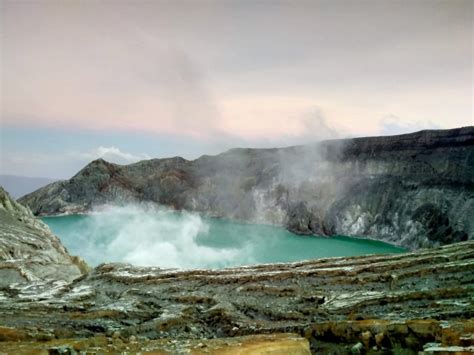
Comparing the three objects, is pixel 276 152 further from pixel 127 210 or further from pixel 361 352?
pixel 361 352

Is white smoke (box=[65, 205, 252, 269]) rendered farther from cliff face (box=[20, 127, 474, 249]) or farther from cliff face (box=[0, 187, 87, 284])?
cliff face (box=[0, 187, 87, 284])

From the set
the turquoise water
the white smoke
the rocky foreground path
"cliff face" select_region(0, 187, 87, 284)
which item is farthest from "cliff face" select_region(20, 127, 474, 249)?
"cliff face" select_region(0, 187, 87, 284)

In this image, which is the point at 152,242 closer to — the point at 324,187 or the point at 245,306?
the point at 324,187

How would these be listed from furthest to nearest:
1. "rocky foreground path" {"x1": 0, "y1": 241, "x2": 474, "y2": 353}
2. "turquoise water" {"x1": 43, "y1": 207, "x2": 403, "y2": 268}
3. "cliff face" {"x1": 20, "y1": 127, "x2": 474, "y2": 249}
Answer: "cliff face" {"x1": 20, "y1": 127, "x2": 474, "y2": 249}
"turquoise water" {"x1": 43, "y1": 207, "x2": 403, "y2": 268}
"rocky foreground path" {"x1": 0, "y1": 241, "x2": 474, "y2": 353}

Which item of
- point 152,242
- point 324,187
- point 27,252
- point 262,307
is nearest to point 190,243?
point 152,242

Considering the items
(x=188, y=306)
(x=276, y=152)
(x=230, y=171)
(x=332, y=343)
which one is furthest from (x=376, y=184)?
(x=332, y=343)

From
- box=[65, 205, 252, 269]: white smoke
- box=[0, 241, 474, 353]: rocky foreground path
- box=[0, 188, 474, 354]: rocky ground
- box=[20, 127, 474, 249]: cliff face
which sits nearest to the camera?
box=[0, 188, 474, 354]: rocky ground

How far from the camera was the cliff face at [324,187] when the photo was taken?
8331 cm

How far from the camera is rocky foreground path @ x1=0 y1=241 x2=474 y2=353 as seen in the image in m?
15.0

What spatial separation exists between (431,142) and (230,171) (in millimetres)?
62603

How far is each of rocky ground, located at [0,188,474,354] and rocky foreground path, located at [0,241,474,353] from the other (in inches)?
2.8

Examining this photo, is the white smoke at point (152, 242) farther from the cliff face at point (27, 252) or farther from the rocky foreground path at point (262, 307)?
the rocky foreground path at point (262, 307)

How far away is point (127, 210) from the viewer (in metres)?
140

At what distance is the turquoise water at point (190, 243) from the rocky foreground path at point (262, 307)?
29964 millimetres
